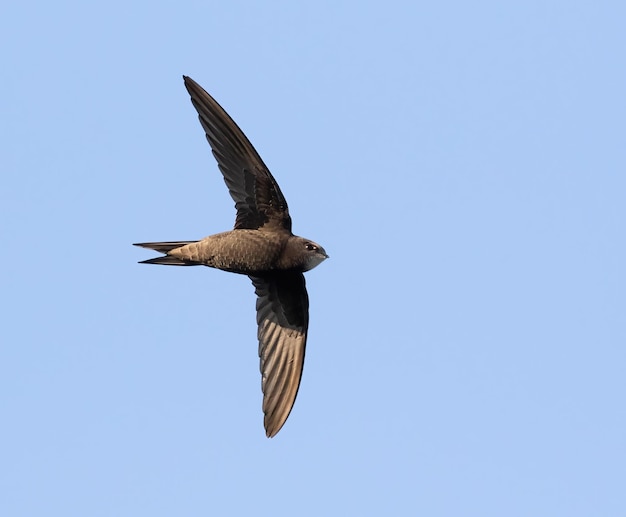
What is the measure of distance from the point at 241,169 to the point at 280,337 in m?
2.55

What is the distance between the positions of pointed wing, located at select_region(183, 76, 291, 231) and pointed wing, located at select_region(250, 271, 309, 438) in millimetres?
1166

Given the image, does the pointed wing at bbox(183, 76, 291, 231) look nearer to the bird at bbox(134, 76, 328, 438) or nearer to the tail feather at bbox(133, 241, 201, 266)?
the bird at bbox(134, 76, 328, 438)

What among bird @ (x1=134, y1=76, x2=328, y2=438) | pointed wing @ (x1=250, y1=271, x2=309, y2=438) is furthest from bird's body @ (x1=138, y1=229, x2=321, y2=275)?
pointed wing @ (x1=250, y1=271, x2=309, y2=438)

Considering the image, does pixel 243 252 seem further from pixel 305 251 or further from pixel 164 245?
pixel 164 245

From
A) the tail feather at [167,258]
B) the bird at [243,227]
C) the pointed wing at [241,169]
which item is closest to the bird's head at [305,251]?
the bird at [243,227]

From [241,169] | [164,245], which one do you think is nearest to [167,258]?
[164,245]

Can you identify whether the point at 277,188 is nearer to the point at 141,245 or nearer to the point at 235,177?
the point at 235,177

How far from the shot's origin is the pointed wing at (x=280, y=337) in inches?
676

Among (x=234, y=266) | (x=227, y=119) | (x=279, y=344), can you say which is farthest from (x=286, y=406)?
(x=227, y=119)

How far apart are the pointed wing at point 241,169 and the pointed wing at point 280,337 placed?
1.17 m

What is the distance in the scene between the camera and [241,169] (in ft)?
53.3

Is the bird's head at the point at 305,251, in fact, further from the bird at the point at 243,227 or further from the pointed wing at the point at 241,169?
the pointed wing at the point at 241,169

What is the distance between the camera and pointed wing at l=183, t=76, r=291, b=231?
16.1 meters

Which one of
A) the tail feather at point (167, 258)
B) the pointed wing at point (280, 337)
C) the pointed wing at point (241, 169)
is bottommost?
the pointed wing at point (280, 337)
